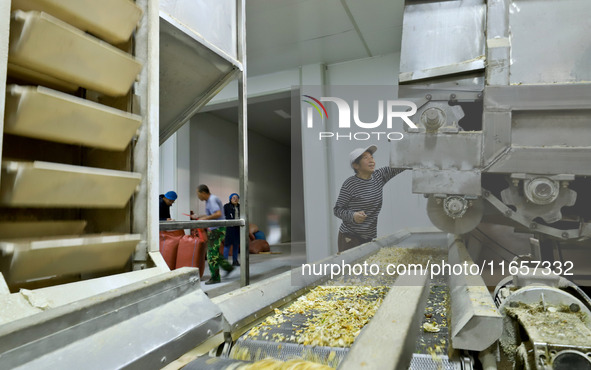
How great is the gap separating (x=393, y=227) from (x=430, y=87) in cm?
318

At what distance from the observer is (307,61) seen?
6164 mm

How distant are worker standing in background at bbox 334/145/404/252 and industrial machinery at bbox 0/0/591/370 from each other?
2.26 ft

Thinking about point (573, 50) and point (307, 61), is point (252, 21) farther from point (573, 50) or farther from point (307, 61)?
point (573, 50)

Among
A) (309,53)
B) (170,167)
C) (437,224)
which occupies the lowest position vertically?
(437,224)

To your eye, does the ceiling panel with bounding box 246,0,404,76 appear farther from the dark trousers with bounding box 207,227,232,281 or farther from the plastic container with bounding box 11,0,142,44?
the plastic container with bounding box 11,0,142,44

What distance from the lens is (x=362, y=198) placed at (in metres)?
3.74

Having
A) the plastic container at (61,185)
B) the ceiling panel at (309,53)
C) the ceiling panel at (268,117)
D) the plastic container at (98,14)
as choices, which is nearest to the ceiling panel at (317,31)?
the ceiling panel at (309,53)

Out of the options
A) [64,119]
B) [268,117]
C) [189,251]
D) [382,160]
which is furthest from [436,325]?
[268,117]

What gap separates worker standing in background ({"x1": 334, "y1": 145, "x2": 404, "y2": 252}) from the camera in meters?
3.73

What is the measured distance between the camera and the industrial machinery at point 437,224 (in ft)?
2.99

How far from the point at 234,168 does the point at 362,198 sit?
19.3ft

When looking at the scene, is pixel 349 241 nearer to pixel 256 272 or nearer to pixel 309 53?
pixel 256 272

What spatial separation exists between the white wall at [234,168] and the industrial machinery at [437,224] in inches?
219

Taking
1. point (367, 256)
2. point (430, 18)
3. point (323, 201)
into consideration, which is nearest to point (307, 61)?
point (323, 201)
